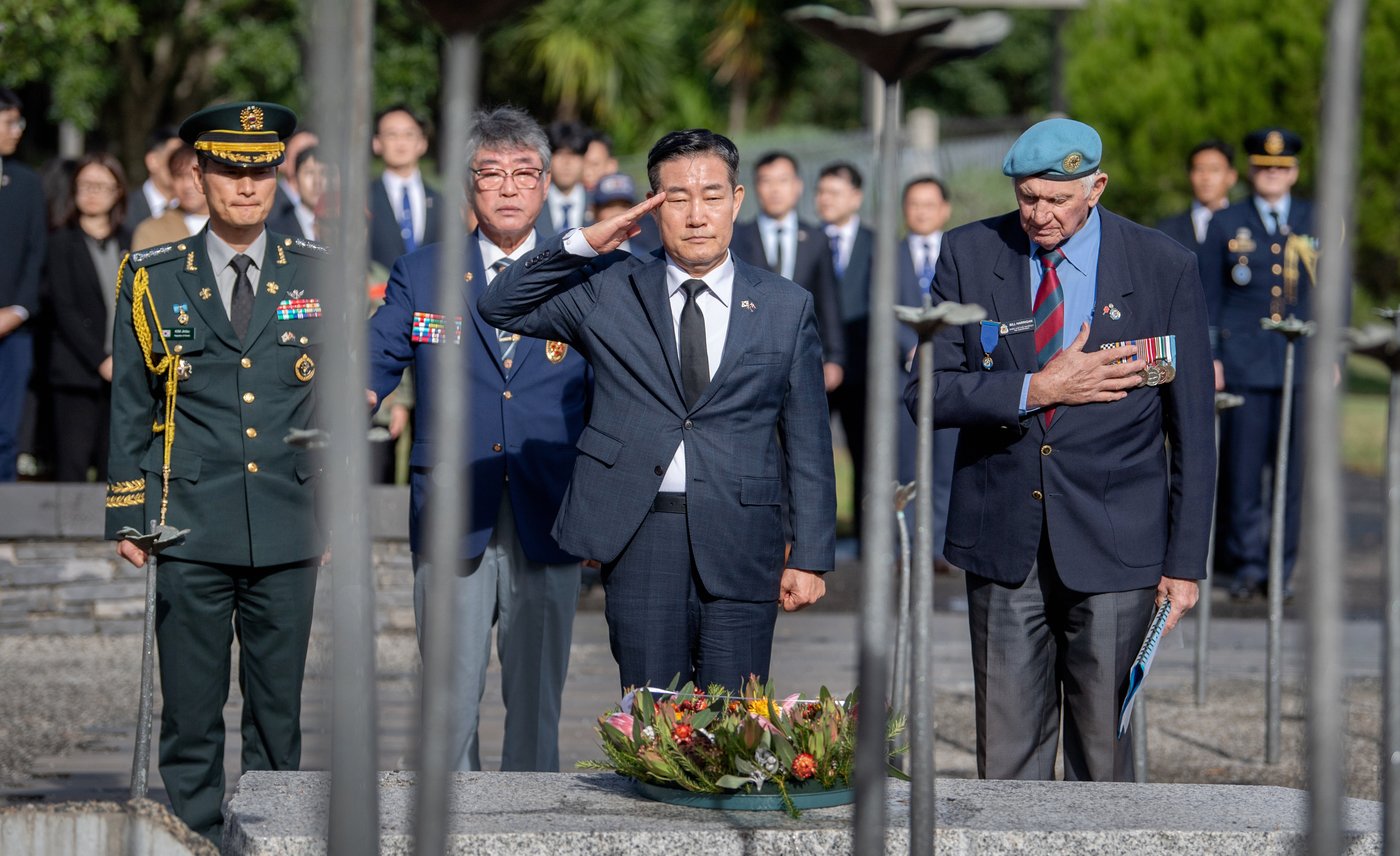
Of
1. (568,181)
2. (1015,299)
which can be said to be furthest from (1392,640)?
(568,181)

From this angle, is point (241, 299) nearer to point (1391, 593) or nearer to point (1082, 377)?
point (1082, 377)

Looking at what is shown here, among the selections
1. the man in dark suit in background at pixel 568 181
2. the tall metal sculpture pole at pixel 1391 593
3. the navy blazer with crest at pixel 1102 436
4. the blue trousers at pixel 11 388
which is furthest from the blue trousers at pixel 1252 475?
the tall metal sculpture pole at pixel 1391 593

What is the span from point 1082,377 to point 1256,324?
5.48m

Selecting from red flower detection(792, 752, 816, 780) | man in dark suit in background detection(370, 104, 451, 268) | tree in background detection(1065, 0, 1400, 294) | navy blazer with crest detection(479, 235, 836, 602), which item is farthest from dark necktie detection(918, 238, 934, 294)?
tree in background detection(1065, 0, 1400, 294)

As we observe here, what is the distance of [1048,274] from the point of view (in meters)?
4.63

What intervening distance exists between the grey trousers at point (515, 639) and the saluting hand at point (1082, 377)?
59.6 inches

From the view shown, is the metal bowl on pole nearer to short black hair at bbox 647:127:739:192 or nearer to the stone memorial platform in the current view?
the stone memorial platform

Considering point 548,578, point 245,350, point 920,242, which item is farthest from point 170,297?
point 920,242

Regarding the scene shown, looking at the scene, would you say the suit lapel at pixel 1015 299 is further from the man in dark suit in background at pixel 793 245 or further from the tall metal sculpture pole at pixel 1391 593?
the man in dark suit in background at pixel 793 245

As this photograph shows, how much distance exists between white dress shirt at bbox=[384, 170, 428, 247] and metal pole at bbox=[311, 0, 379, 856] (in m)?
6.51

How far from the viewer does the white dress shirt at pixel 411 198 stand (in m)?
8.70

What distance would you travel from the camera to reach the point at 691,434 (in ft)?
14.6

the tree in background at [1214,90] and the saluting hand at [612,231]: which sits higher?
the tree in background at [1214,90]

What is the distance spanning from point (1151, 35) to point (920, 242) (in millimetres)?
15912
